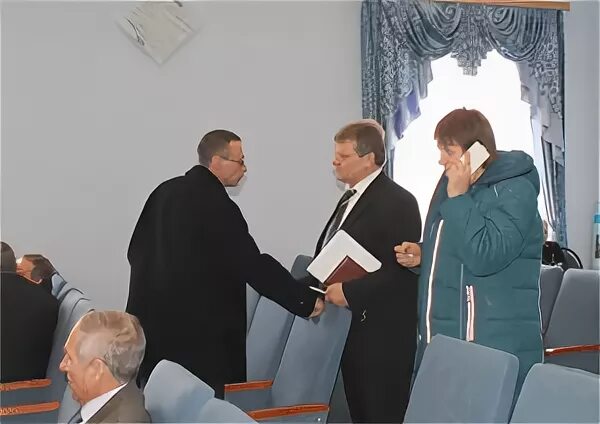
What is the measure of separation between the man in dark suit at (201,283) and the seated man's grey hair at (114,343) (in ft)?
3.29

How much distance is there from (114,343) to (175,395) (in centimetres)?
19

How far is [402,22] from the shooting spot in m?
6.21

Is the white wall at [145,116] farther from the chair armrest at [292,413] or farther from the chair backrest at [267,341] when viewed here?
the chair armrest at [292,413]

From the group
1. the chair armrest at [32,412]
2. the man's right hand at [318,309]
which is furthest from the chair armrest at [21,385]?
the man's right hand at [318,309]

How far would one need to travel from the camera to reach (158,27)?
220 inches

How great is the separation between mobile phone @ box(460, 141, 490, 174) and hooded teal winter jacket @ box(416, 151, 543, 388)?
0.11 feet

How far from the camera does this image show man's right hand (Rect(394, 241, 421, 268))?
9.69ft

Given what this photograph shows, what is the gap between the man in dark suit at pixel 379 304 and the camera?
9.93 ft

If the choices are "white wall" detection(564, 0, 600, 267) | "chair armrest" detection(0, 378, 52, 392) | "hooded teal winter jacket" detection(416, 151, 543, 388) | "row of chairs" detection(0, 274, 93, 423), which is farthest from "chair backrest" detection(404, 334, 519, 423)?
"white wall" detection(564, 0, 600, 267)

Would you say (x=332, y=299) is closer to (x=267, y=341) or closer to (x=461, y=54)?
(x=267, y=341)

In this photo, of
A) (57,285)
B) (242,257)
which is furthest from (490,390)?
(57,285)

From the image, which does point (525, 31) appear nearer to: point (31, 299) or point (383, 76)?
point (383, 76)

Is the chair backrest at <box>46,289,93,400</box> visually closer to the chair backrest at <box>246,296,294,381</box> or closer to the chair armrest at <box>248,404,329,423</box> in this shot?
the chair backrest at <box>246,296,294,381</box>

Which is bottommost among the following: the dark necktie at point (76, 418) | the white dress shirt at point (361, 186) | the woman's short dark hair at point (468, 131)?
the dark necktie at point (76, 418)
